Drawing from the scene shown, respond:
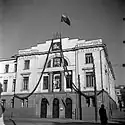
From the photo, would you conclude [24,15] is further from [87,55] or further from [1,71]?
[87,55]

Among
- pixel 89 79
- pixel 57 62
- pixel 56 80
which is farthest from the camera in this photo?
pixel 57 62

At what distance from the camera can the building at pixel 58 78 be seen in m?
3.57

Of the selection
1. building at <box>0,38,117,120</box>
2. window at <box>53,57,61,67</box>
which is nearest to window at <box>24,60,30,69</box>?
building at <box>0,38,117,120</box>

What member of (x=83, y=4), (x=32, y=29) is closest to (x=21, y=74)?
(x=32, y=29)

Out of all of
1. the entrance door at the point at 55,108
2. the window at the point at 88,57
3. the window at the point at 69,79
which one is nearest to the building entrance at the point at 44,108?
the entrance door at the point at 55,108

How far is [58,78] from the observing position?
153 inches

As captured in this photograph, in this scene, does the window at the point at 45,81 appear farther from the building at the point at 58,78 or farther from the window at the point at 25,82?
the window at the point at 25,82

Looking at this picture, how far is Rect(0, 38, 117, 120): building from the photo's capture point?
3.57m

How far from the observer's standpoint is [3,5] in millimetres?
2611

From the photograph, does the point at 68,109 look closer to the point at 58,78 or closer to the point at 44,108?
the point at 44,108

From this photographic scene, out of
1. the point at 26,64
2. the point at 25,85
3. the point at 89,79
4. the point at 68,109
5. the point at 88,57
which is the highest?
the point at 88,57

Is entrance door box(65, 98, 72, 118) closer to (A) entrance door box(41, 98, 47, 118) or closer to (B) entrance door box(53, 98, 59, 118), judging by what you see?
(B) entrance door box(53, 98, 59, 118)

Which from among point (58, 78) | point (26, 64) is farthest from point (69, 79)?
point (26, 64)

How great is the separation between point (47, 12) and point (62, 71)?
5.13ft
